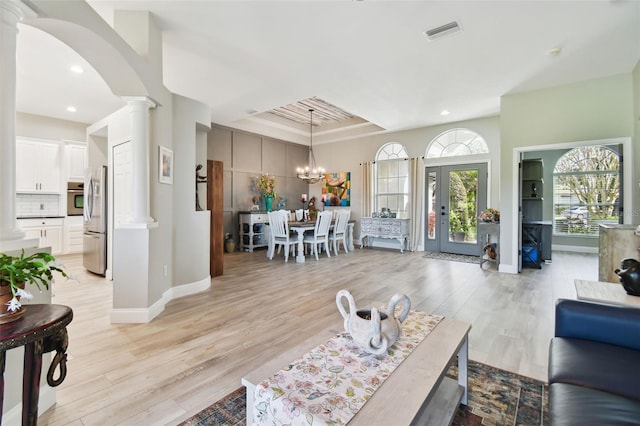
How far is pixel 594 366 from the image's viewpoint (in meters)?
1.28

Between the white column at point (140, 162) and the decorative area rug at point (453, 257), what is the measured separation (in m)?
5.60

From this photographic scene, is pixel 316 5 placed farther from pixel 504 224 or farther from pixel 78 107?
pixel 78 107

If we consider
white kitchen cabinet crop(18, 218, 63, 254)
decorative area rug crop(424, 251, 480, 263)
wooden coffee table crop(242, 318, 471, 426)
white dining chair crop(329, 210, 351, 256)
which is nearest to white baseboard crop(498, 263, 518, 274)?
decorative area rug crop(424, 251, 480, 263)

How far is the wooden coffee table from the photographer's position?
3.22 ft

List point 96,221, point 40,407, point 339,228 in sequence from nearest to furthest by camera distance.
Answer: point 40,407 → point 96,221 → point 339,228

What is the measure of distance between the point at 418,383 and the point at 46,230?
8162 millimetres

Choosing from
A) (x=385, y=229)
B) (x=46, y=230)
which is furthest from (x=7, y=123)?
(x=385, y=229)

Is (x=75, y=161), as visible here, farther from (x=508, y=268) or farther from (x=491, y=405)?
(x=508, y=268)

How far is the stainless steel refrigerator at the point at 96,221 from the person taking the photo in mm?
4629

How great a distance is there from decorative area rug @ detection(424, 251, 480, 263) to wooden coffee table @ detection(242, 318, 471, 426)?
4.83 m

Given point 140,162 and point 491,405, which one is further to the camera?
point 140,162

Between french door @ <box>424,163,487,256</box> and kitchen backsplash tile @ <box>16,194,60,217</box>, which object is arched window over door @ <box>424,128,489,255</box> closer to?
french door @ <box>424,163,487,256</box>

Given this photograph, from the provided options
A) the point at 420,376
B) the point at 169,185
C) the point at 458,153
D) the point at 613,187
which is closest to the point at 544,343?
the point at 420,376

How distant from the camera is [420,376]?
1.17m
